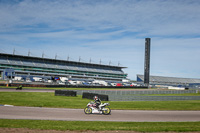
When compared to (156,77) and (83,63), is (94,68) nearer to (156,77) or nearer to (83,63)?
Answer: (83,63)

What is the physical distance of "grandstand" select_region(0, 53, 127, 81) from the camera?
122 metres

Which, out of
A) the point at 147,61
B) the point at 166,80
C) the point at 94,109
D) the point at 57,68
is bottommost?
the point at 94,109

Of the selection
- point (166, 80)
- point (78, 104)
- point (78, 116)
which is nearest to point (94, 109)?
point (78, 116)

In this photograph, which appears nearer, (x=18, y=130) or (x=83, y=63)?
(x=18, y=130)

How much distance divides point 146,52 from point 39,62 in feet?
210

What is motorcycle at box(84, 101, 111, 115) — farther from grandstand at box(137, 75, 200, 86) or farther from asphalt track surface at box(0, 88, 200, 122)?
grandstand at box(137, 75, 200, 86)

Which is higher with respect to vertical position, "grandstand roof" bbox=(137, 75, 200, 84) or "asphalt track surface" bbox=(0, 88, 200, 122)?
"grandstand roof" bbox=(137, 75, 200, 84)

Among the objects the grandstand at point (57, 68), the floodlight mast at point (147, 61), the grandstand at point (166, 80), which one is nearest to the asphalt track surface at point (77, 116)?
the floodlight mast at point (147, 61)

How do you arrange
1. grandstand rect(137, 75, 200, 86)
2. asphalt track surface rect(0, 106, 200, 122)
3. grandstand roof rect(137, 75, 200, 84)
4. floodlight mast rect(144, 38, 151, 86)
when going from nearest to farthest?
asphalt track surface rect(0, 106, 200, 122) < floodlight mast rect(144, 38, 151, 86) < grandstand rect(137, 75, 200, 86) < grandstand roof rect(137, 75, 200, 84)

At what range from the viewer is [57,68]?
452ft

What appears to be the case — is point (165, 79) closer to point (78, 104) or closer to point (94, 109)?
point (78, 104)

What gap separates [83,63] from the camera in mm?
153500

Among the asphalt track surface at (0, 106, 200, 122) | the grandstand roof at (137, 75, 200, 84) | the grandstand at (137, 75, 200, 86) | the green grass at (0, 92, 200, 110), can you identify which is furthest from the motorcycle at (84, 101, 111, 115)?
the grandstand roof at (137, 75, 200, 84)

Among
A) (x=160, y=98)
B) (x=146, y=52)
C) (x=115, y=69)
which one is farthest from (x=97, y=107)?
(x=115, y=69)
